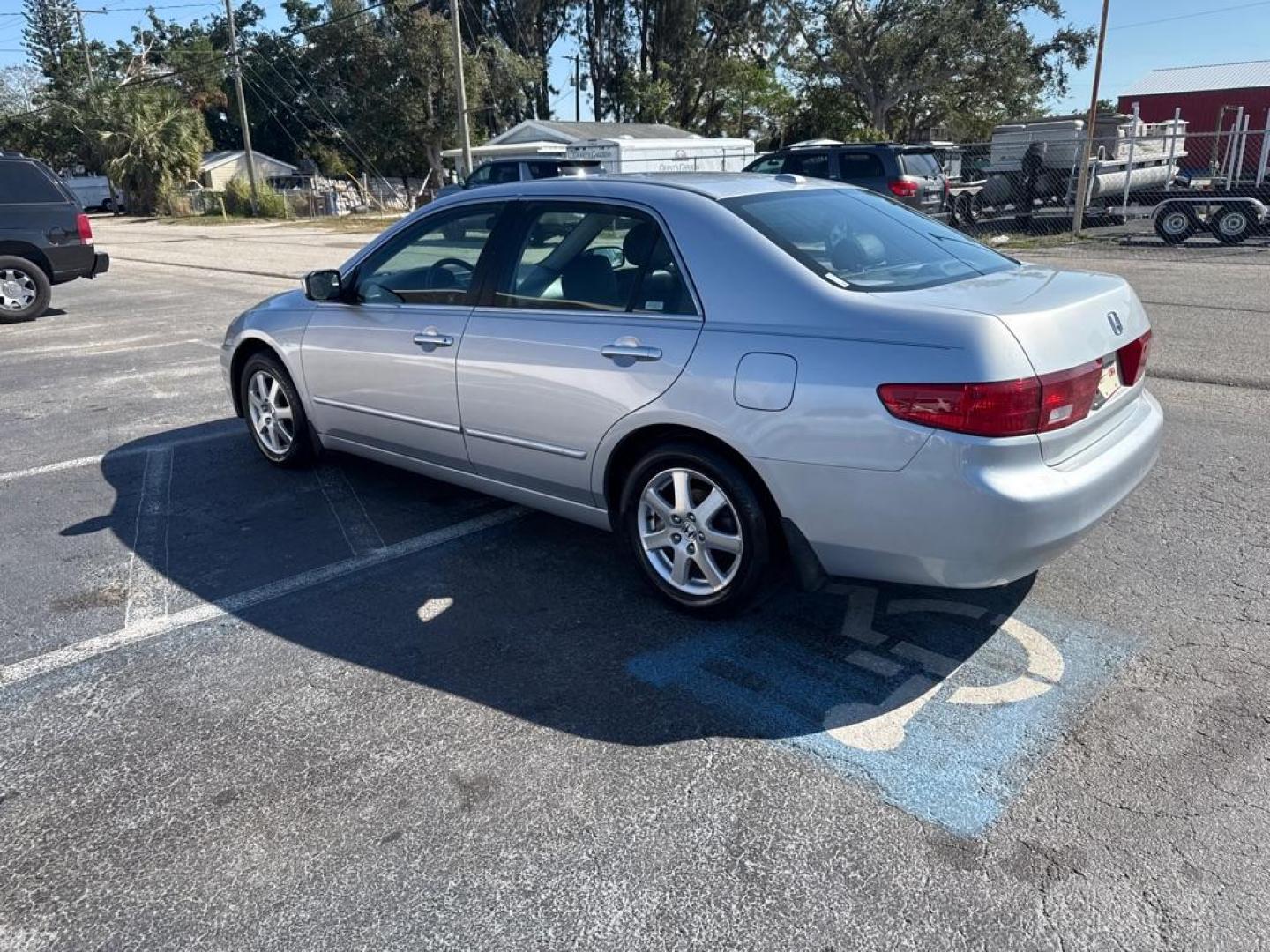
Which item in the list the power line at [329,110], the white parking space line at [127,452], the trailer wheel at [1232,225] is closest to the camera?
the white parking space line at [127,452]

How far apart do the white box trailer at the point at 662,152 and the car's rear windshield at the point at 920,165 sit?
15130 mm

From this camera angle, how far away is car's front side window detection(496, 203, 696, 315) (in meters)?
3.64

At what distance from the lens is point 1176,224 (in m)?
16.7

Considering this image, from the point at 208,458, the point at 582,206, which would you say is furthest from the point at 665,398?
the point at 208,458

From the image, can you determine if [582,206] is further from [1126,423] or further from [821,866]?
[821,866]

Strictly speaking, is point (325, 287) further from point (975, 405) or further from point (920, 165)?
point (920, 165)

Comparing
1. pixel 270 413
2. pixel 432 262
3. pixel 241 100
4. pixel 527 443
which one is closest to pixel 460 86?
pixel 241 100

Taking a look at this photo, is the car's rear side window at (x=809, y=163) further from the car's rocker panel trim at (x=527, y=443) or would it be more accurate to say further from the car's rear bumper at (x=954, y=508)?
the car's rear bumper at (x=954, y=508)

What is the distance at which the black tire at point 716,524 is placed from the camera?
11.1 ft

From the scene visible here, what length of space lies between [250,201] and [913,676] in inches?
1837

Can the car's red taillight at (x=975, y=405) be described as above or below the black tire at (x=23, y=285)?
above

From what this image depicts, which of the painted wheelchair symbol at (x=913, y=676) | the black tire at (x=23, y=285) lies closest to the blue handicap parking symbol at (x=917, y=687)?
the painted wheelchair symbol at (x=913, y=676)

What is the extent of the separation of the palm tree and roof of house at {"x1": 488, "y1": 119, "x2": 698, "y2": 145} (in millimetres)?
18382

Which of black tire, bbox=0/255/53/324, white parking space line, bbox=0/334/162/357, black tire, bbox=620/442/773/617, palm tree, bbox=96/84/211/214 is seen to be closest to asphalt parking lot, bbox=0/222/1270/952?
black tire, bbox=620/442/773/617
